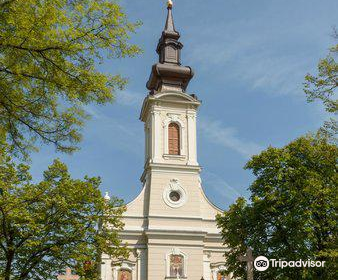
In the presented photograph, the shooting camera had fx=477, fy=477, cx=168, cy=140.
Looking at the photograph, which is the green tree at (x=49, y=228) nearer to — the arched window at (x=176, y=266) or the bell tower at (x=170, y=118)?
the arched window at (x=176, y=266)

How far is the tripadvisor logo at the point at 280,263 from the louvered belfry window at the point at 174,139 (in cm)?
1875

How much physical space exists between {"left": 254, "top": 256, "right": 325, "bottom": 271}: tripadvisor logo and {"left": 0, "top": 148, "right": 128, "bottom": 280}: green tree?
21.4 feet

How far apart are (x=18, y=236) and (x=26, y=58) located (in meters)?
14.7

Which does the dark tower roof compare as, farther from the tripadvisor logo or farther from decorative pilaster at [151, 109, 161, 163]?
the tripadvisor logo

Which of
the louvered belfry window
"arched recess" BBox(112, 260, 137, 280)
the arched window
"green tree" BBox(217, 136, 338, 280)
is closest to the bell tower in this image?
the louvered belfry window

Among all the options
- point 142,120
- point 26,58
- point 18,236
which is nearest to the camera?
point 26,58

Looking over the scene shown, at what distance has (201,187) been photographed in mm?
38031

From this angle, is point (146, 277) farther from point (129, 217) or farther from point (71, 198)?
point (71, 198)

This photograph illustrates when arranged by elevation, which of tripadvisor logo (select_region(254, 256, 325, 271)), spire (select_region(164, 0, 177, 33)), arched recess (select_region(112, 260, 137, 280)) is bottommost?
tripadvisor logo (select_region(254, 256, 325, 271))

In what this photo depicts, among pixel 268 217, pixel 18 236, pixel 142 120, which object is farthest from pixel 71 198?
pixel 142 120

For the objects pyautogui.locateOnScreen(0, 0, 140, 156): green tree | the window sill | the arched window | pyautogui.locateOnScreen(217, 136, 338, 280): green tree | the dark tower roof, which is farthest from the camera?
the dark tower roof

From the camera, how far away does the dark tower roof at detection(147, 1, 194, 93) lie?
40875 millimetres

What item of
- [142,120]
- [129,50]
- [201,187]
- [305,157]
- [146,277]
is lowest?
[146,277]

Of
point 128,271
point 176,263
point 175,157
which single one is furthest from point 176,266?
point 175,157
